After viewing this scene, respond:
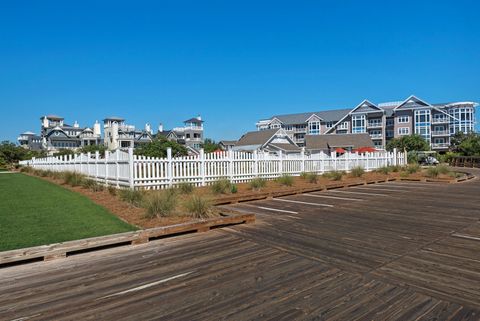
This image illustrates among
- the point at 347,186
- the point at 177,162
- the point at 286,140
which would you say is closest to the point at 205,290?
the point at 177,162

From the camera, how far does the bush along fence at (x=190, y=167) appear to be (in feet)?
44.4

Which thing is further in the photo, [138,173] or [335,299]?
[138,173]

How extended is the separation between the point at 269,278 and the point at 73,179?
1587cm

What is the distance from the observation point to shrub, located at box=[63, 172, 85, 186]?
16.5 meters

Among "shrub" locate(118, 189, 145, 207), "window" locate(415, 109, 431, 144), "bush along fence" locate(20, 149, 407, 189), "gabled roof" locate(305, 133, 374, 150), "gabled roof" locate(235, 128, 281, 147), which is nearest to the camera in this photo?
"shrub" locate(118, 189, 145, 207)

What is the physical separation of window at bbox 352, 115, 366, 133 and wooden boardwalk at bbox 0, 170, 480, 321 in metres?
64.2

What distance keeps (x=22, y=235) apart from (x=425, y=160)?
53.1 metres

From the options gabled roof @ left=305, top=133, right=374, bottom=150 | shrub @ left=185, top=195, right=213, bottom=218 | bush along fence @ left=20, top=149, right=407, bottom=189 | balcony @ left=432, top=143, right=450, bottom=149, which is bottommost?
shrub @ left=185, top=195, right=213, bottom=218

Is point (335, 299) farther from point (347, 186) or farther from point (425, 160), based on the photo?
point (425, 160)

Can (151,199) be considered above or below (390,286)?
above

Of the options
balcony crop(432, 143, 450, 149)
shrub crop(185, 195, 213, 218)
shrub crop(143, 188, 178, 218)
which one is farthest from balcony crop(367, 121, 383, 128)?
shrub crop(143, 188, 178, 218)

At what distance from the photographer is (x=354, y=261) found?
4.83 m

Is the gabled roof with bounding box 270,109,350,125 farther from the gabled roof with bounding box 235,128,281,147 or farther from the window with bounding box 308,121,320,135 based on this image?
the gabled roof with bounding box 235,128,281,147

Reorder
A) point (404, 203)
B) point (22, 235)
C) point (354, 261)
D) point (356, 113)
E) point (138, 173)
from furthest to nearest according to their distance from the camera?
point (356, 113), point (138, 173), point (404, 203), point (22, 235), point (354, 261)
